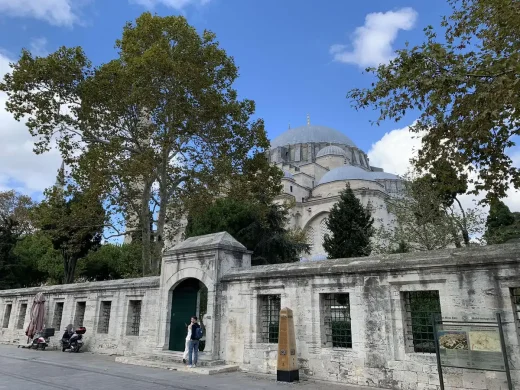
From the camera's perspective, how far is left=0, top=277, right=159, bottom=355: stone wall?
471 inches

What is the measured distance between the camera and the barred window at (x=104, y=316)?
1380 cm

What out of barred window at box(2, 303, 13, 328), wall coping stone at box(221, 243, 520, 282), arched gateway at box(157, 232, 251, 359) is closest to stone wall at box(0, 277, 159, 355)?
arched gateway at box(157, 232, 251, 359)

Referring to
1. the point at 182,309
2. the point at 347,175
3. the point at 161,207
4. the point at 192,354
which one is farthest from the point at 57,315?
the point at 347,175

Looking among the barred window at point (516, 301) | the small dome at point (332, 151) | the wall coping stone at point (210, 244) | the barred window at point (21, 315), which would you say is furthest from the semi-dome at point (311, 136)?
the barred window at point (516, 301)

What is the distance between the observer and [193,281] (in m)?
11.2

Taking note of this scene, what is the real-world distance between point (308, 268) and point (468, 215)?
646 inches

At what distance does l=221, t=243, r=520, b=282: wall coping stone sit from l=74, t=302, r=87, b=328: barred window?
→ 885 cm

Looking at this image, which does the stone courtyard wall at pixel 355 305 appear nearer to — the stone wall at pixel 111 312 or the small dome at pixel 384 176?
the stone wall at pixel 111 312

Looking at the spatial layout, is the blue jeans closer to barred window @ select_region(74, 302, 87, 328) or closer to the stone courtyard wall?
the stone courtyard wall

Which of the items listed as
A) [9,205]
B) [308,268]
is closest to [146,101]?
[308,268]

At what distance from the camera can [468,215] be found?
2136 cm

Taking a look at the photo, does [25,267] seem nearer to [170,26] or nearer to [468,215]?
[170,26]

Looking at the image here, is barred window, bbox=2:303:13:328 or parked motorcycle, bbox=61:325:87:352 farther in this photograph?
barred window, bbox=2:303:13:328

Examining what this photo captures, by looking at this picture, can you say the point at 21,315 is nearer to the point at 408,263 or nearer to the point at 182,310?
the point at 182,310
